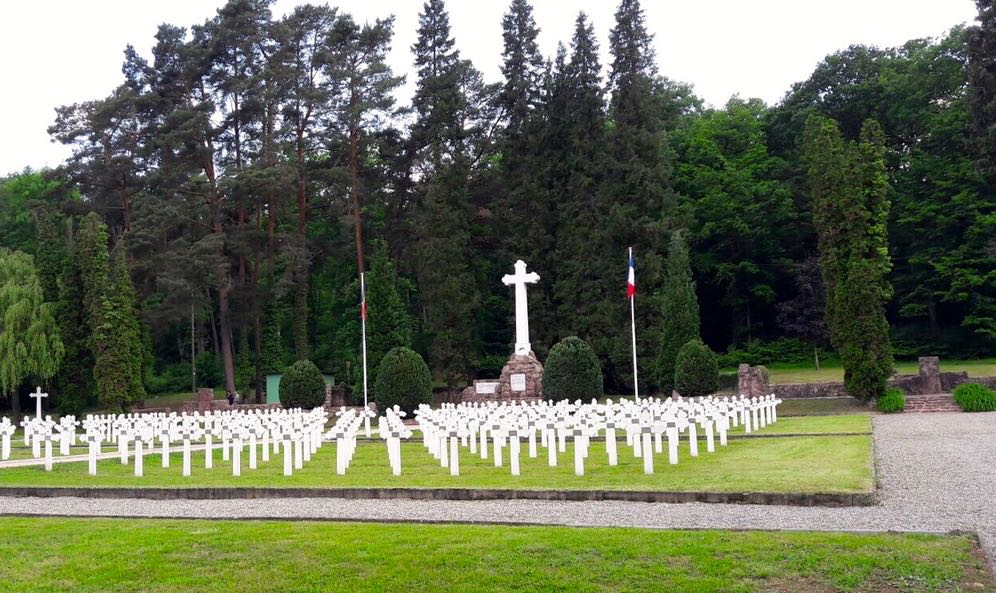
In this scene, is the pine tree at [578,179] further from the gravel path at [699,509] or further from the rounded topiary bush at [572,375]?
the gravel path at [699,509]

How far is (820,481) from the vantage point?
11.4 m

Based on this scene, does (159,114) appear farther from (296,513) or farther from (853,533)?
(853,533)

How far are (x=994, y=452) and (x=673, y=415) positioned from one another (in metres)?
5.28

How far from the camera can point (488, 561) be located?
7.58 metres

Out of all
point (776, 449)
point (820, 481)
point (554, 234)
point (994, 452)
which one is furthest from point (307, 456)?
point (554, 234)

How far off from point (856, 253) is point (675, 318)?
8.09 m

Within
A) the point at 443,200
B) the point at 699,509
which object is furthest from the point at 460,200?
the point at 699,509

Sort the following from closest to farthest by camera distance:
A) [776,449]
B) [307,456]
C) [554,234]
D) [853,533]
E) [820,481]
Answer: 1. [853,533]
2. [820,481]
3. [776,449]
4. [307,456]
5. [554,234]

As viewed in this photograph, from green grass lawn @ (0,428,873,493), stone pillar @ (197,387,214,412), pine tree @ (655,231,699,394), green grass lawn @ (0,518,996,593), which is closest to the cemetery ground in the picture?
green grass lawn @ (0,428,873,493)

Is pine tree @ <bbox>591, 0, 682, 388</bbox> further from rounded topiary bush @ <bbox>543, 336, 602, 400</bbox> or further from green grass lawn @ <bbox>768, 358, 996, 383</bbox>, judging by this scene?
rounded topiary bush @ <bbox>543, 336, 602, 400</bbox>

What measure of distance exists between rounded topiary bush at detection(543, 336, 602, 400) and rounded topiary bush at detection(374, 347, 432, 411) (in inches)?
167

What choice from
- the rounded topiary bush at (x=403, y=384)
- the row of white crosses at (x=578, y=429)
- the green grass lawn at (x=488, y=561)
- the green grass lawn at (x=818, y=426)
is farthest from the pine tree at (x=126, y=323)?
the green grass lawn at (x=488, y=561)

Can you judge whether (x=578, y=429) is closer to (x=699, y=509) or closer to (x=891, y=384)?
(x=699, y=509)

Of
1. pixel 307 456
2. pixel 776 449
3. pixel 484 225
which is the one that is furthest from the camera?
pixel 484 225
